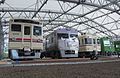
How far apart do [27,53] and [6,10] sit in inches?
787

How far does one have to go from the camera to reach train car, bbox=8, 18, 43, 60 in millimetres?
13812

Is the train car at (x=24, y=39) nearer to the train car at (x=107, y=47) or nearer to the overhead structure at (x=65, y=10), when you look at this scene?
the overhead structure at (x=65, y=10)

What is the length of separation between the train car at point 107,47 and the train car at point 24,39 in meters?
16.4

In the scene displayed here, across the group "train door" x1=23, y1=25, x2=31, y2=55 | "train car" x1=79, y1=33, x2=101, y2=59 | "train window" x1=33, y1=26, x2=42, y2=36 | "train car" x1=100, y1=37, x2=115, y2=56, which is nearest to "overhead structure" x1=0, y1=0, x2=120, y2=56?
"train car" x1=100, y1=37, x2=115, y2=56

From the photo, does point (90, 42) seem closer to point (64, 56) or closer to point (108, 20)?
point (64, 56)

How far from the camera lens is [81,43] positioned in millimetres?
23000

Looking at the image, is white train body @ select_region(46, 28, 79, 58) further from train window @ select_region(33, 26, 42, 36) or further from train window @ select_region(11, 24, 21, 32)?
train window @ select_region(11, 24, 21, 32)

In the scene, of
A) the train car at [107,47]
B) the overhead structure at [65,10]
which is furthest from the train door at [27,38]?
the train car at [107,47]

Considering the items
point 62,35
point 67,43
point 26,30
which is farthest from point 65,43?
point 26,30

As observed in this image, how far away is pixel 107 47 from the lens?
30672 mm

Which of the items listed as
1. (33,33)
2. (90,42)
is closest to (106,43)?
(90,42)

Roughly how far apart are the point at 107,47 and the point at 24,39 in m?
18.9

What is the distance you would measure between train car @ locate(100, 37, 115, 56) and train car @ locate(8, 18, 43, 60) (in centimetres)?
1644

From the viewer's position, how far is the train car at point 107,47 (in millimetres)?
29856
